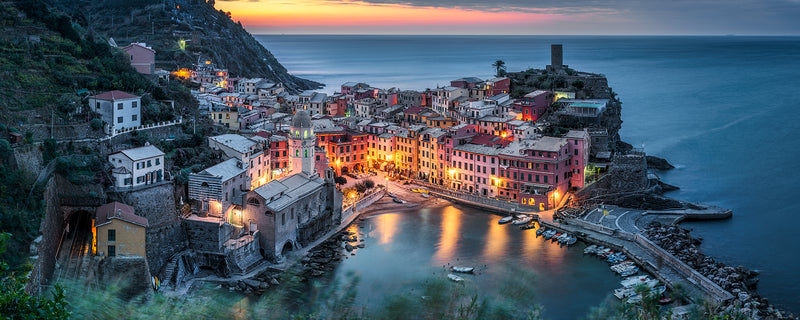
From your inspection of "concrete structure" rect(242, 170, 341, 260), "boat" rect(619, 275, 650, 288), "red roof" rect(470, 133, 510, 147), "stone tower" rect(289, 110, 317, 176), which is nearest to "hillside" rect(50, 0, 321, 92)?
"stone tower" rect(289, 110, 317, 176)

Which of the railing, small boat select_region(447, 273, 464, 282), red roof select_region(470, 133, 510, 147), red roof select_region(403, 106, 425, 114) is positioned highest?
red roof select_region(403, 106, 425, 114)

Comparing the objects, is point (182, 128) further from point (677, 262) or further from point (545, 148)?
point (677, 262)

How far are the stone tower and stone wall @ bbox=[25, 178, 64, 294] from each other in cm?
959

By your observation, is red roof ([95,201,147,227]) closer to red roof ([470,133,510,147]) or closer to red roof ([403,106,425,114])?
red roof ([470,133,510,147])

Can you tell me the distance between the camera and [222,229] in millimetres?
23266

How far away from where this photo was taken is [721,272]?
907 inches

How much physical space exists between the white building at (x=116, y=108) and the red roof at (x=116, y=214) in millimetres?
5520

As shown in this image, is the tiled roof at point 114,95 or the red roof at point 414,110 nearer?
the tiled roof at point 114,95

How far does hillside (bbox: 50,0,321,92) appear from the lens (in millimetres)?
56353

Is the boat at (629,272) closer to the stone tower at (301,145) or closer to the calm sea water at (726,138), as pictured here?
the calm sea water at (726,138)

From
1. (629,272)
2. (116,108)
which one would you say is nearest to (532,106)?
(629,272)

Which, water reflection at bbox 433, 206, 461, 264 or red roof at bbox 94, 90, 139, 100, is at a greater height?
red roof at bbox 94, 90, 139, 100

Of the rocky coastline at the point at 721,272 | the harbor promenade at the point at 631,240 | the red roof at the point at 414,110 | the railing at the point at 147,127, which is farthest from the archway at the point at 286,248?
the red roof at the point at 414,110

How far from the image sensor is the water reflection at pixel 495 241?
2570cm
